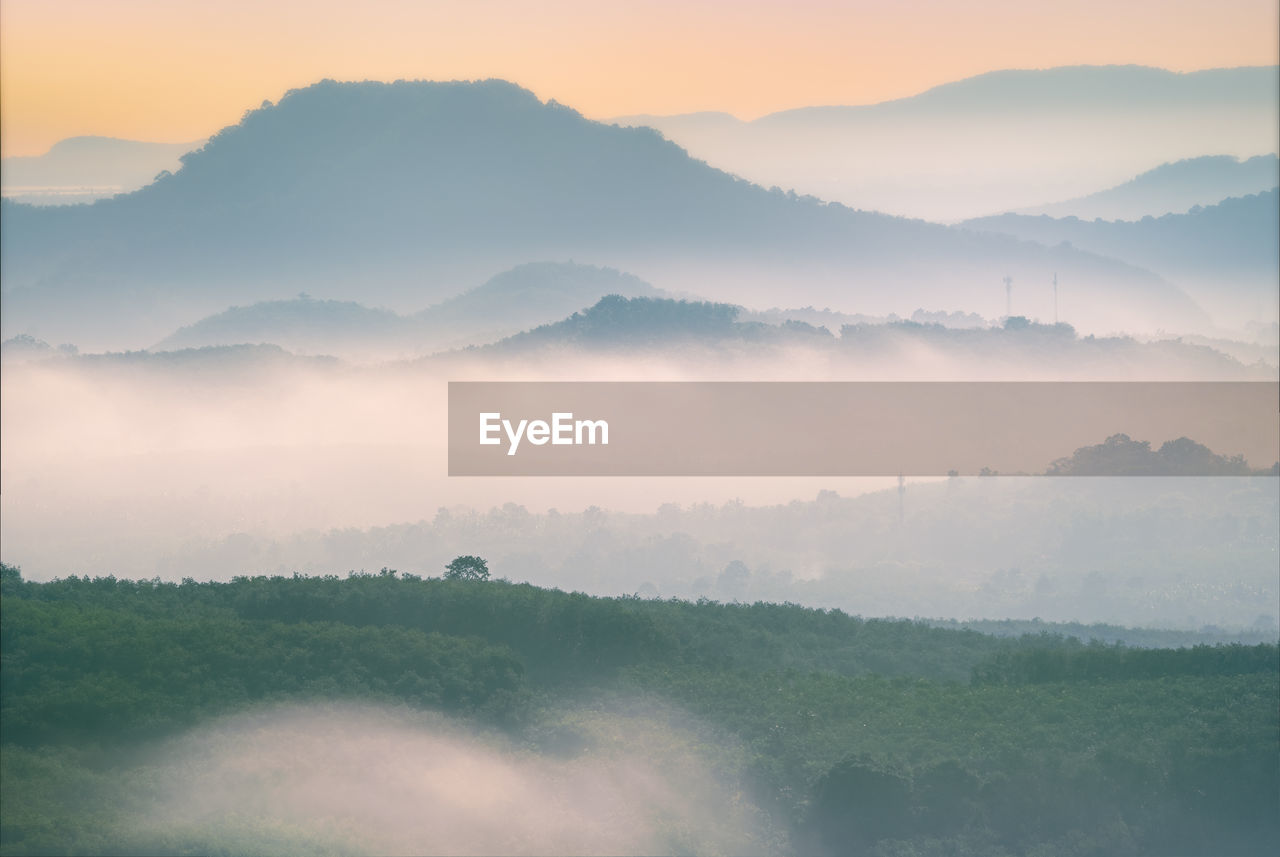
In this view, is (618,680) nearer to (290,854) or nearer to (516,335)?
(290,854)

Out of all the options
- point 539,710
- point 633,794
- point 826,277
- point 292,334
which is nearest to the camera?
point 633,794

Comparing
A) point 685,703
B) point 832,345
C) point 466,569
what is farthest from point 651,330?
point 685,703

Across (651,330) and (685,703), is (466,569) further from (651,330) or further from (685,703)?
(651,330)

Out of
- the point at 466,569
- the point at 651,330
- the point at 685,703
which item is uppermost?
the point at 651,330

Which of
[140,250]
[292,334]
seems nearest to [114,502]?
[292,334]

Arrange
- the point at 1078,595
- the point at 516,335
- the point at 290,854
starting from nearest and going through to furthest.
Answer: the point at 290,854
the point at 1078,595
the point at 516,335
